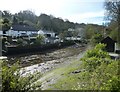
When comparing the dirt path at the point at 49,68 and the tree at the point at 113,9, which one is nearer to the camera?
the dirt path at the point at 49,68

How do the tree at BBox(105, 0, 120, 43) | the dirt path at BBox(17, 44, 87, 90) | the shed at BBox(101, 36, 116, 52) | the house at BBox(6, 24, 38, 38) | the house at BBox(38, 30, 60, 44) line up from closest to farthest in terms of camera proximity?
1. the dirt path at BBox(17, 44, 87, 90)
2. the tree at BBox(105, 0, 120, 43)
3. the shed at BBox(101, 36, 116, 52)
4. the house at BBox(6, 24, 38, 38)
5. the house at BBox(38, 30, 60, 44)

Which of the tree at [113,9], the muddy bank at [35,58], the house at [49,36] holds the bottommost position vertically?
the muddy bank at [35,58]

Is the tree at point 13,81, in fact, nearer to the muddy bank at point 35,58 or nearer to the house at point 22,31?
the muddy bank at point 35,58

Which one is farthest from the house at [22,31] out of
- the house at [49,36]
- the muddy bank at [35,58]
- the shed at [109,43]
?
the shed at [109,43]

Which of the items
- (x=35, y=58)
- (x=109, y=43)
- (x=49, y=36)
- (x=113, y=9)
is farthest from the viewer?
(x=49, y=36)

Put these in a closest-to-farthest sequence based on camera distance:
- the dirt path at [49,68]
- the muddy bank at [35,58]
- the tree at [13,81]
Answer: the tree at [13,81] → the dirt path at [49,68] → the muddy bank at [35,58]

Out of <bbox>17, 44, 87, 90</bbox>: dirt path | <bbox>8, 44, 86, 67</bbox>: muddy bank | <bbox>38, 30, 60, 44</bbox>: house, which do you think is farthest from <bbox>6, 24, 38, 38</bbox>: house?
<bbox>17, 44, 87, 90</bbox>: dirt path

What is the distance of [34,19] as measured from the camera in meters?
60.9

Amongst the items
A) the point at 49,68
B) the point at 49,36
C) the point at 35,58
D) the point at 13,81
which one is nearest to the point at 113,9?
the point at 49,68

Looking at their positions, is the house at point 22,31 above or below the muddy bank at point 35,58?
above

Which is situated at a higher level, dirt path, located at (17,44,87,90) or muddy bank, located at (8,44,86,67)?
dirt path, located at (17,44,87,90)

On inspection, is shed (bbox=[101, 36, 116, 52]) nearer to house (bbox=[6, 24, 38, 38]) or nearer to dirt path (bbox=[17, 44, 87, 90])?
dirt path (bbox=[17, 44, 87, 90])

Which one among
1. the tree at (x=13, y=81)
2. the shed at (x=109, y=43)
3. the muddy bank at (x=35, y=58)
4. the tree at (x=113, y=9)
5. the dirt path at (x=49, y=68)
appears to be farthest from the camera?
the shed at (x=109, y=43)

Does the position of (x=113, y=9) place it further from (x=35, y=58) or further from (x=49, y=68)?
(x=35, y=58)
